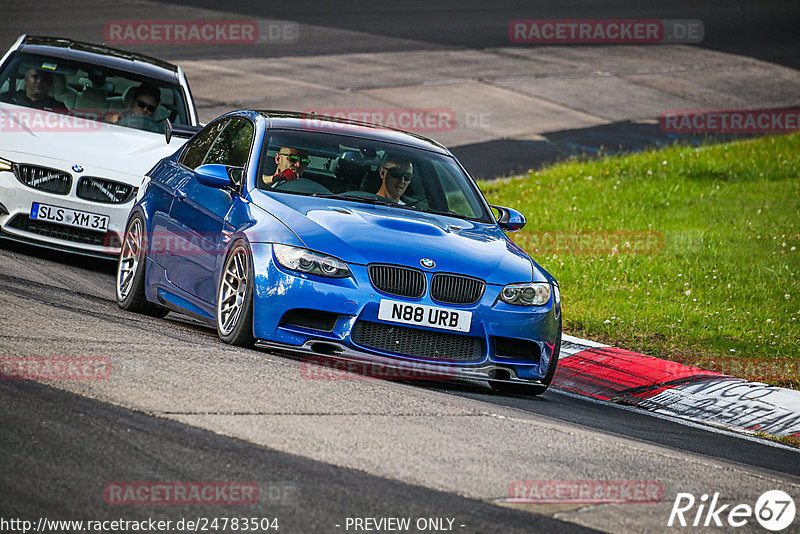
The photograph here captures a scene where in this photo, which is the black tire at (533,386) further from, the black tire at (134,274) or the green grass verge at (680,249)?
the black tire at (134,274)

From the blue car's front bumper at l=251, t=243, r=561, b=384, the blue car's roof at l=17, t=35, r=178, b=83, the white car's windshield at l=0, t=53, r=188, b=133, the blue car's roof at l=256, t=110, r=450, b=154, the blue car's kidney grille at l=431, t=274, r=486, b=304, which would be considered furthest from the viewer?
the blue car's roof at l=17, t=35, r=178, b=83

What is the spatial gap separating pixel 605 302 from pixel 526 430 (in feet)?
18.0

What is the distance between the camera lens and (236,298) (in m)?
7.68

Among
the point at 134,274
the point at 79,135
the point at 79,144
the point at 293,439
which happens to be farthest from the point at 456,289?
the point at 79,135

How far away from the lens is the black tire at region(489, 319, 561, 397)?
796 centimetres

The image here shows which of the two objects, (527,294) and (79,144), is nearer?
(527,294)

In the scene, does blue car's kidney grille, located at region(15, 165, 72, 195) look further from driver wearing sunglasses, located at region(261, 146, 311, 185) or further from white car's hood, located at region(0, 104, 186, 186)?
driver wearing sunglasses, located at region(261, 146, 311, 185)

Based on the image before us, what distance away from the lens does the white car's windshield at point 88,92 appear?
11961mm

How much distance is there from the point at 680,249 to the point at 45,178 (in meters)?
6.89

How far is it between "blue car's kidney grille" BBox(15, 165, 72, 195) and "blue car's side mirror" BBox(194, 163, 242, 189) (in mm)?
2743

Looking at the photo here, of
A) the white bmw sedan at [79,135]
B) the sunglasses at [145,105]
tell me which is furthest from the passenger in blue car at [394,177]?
the sunglasses at [145,105]

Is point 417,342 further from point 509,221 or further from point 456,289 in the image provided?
point 509,221

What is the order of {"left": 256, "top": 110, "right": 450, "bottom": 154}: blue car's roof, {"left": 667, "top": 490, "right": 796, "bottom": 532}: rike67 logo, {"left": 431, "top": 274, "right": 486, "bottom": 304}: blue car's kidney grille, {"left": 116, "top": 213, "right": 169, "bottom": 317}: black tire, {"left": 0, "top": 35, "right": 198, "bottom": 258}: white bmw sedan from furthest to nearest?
{"left": 0, "top": 35, "right": 198, "bottom": 258}: white bmw sedan → {"left": 116, "top": 213, "right": 169, "bottom": 317}: black tire → {"left": 256, "top": 110, "right": 450, "bottom": 154}: blue car's roof → {"left": 431, "top": 274, "right": 486, "bottom": 304}: blue car's kidney grille → {"left": 667, "top": 490, "right": 796, "bottom": 532}: rike67 logo

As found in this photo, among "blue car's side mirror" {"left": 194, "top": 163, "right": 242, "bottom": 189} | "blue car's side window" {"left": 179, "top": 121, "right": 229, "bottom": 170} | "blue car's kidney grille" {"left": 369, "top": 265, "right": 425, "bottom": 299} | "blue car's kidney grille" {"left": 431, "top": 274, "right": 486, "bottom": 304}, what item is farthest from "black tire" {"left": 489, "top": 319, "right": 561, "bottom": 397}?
"blue car's side window" {"left": 179, "top": 121, "right": 229, "bottom": 170}
